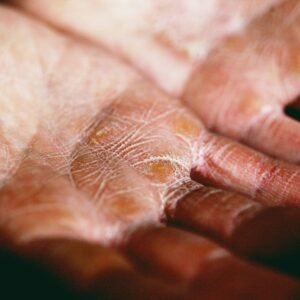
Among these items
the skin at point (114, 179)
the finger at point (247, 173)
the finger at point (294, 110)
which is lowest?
the skin at point (114, 179)

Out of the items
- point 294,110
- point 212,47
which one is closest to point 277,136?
point 294,110

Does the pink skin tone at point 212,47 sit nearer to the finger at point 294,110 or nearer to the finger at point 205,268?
the finger at point 294,110

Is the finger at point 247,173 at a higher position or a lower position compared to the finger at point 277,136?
lower

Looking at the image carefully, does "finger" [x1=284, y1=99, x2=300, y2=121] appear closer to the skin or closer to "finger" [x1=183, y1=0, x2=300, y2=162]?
"finger" [x1=183, y1=0, x2=300, y2=162]

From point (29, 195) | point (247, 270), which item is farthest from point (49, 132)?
point (247, 270)

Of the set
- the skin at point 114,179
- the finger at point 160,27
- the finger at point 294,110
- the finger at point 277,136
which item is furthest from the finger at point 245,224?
the finger at point 160,27

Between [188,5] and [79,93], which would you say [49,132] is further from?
[188,5]
